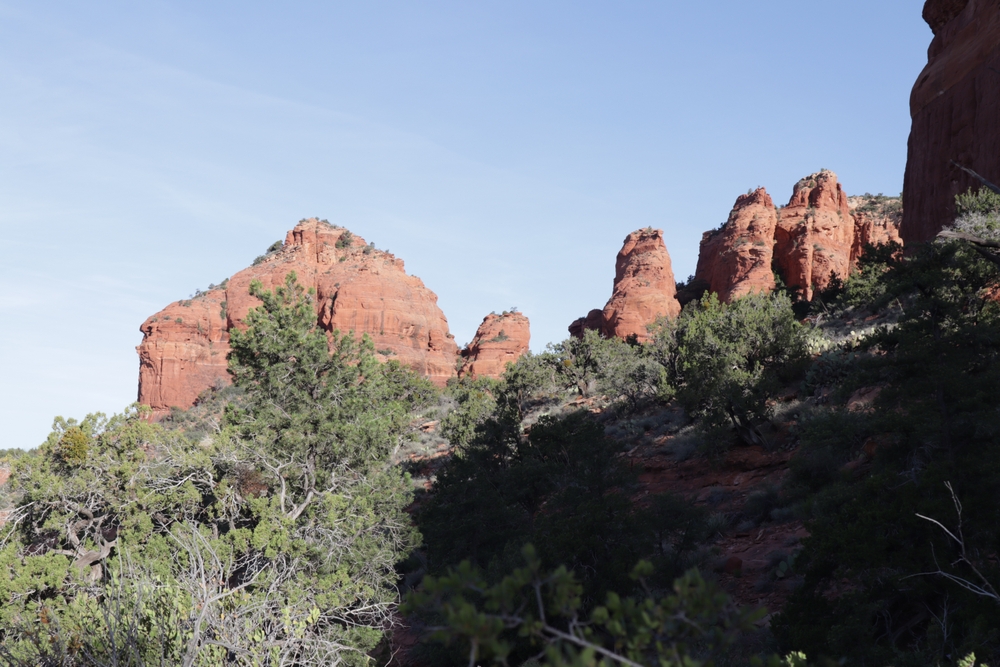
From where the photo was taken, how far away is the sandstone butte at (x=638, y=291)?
2496 inches

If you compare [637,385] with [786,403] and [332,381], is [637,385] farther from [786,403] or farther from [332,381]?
[332,381]

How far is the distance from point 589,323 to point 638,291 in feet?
24.6

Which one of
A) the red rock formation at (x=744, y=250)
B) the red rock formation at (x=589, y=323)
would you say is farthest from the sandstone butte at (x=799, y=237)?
the red rock formation at (x=589, y=323)

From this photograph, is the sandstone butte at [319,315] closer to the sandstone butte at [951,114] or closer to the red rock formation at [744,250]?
the red rock formation at [744,250]

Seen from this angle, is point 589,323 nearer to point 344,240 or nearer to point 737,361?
point 344,240

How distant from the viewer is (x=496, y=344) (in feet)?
242

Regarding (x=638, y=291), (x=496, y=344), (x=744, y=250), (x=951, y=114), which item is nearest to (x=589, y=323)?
(x=638, y=291)

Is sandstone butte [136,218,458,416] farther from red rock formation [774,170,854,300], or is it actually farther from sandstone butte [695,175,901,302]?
red rock formation [774,170,854,300]

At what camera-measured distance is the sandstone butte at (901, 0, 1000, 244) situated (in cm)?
2894

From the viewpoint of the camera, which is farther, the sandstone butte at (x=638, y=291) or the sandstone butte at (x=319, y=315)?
the sandstone butte at (x=319, y=315)

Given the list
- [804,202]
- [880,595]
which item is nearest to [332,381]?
[880,595]

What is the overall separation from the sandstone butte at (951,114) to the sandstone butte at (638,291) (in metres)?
27.3

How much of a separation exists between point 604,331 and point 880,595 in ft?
190

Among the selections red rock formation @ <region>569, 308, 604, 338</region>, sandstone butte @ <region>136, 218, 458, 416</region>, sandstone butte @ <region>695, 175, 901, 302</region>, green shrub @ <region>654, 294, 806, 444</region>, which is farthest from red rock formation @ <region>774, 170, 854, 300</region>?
green shrub @ <region>654, 294, 806, 444</region>
